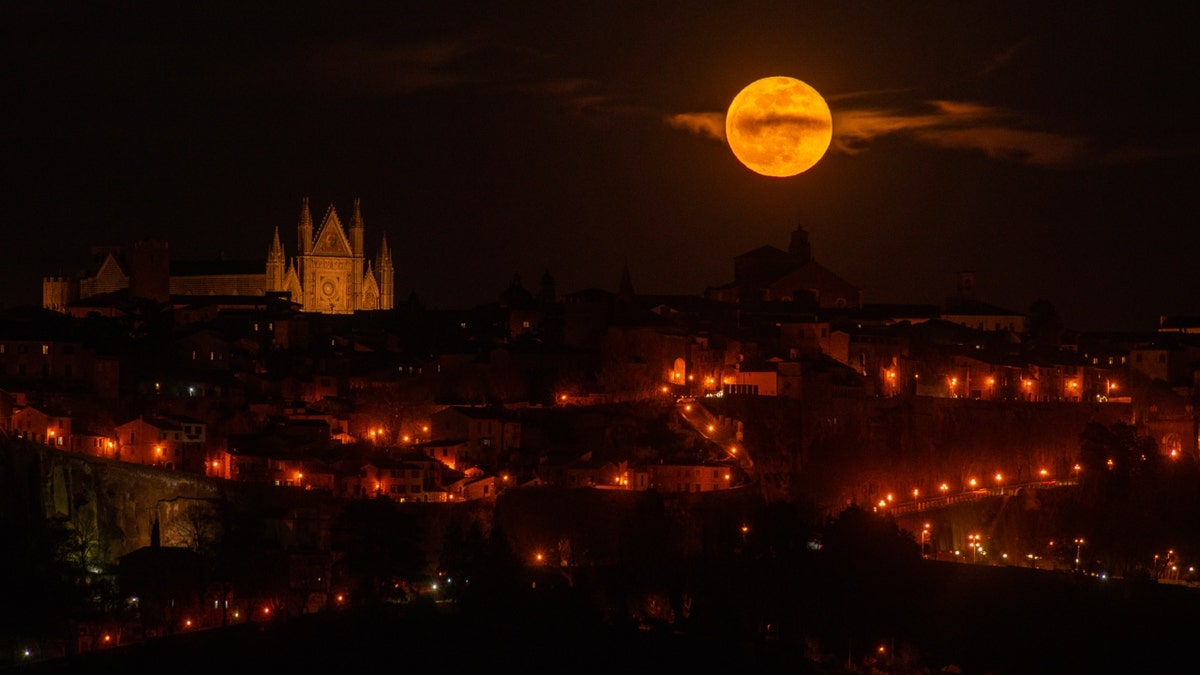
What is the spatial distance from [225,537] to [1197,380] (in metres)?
29.8

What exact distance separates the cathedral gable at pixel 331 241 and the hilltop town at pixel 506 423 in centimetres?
743

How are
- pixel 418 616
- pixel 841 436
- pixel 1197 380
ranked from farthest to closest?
pixel 1197 380 → pixel 841 436 → pixel 418 616

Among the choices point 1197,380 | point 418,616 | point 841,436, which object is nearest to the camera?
point 418,616

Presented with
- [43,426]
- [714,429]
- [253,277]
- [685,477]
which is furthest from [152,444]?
[253,277]

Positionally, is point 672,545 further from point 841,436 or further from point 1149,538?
point 1149,538

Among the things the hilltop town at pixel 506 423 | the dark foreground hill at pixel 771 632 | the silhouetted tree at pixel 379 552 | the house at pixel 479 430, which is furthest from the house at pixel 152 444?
the dark foreground hill at pixel 771 632

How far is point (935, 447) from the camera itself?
55438 millimetres

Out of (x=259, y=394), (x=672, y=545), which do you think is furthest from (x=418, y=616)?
(x=259, y=394)

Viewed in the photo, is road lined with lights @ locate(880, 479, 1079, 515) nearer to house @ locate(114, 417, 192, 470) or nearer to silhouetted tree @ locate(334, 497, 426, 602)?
silhouetted tree @ locate(334, 497, 426, 602)

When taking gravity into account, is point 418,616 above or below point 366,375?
below

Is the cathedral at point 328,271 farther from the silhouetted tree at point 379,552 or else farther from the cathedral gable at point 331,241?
the silhouetted tree at point 379,552

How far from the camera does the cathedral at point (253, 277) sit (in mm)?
65812

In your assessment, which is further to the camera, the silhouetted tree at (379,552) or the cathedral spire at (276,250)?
the cathedral spire at (276,250)

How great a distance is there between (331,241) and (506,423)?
26.7m
